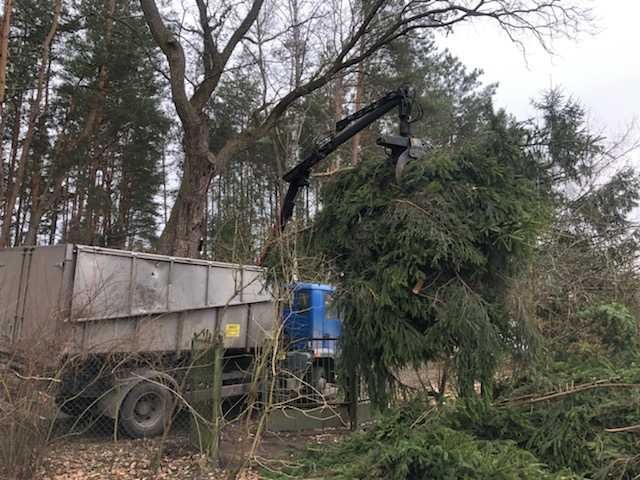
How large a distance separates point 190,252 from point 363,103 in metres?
9.64

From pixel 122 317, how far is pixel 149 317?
1.16 ft

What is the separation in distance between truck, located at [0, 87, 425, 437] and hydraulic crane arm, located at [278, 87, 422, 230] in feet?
0.06

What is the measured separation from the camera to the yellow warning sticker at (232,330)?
28.3 ft

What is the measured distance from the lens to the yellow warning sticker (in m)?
8.62

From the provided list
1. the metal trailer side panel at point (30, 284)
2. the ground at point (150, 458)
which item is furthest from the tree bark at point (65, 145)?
the ground at point (150, 458)

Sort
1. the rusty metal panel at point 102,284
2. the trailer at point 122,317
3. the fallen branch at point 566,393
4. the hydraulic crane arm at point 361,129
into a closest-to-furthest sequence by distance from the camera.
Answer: the fallen branch at point 566,393
the hydraulic crane arm at point 361,129
the trailer at point 122,317
the rusty metal panel at point 102,284

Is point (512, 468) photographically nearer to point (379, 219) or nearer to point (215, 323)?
point (379, 219)

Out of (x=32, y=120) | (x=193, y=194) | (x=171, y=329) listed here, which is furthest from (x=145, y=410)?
(x=32, y=120)

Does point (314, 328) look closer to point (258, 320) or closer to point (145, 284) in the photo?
point (258, 320)

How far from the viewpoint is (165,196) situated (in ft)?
90.1

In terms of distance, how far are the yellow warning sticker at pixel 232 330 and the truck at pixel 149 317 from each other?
0.02 meters

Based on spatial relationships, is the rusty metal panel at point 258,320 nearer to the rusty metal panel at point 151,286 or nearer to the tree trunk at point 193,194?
the rusty metal panel at point 151,286

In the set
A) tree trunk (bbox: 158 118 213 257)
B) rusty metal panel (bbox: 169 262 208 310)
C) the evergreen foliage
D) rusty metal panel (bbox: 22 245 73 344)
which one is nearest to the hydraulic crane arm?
the evergreen foliage

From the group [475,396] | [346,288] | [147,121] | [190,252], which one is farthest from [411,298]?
[147,121]
